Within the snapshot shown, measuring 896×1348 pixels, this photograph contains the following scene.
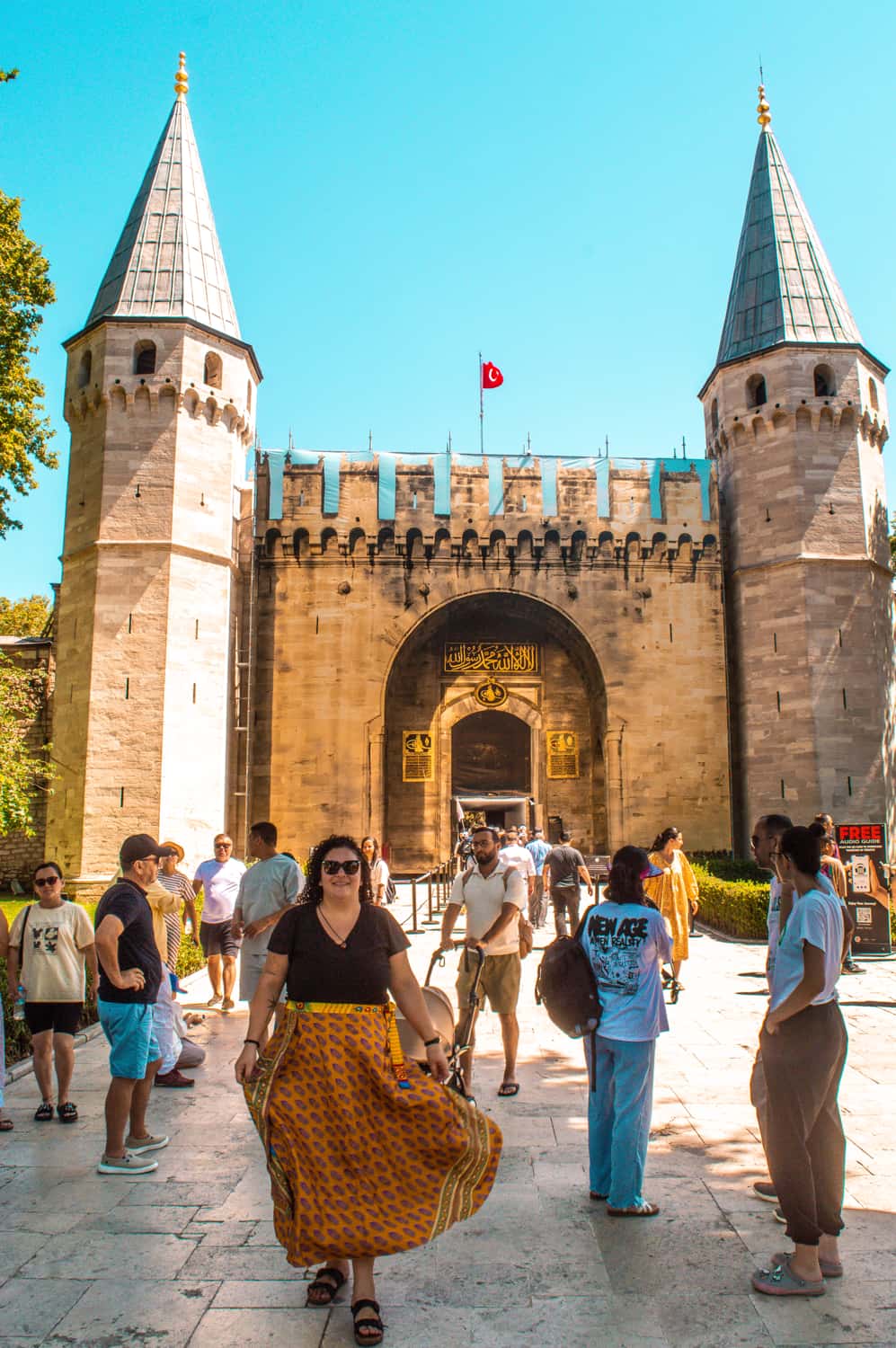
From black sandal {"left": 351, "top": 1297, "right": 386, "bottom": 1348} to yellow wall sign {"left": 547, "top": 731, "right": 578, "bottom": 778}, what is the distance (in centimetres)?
1869

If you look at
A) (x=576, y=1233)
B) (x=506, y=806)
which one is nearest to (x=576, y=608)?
(x=506, y=806)

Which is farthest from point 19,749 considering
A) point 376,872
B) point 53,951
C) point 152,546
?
point 53,951

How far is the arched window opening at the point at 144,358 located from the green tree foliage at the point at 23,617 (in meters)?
15.4

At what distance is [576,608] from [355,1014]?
1806 centimetres

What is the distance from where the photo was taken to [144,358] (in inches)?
742

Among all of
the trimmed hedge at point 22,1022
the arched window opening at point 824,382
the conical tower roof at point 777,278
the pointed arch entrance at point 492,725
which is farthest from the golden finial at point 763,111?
the trimmed hedge at point 22,1022

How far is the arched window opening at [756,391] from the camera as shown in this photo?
20531 millimetres

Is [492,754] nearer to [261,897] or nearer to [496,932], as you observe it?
[261,897]

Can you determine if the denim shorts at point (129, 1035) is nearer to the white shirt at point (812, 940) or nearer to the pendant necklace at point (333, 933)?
the pendant necklace at point (333, 933)

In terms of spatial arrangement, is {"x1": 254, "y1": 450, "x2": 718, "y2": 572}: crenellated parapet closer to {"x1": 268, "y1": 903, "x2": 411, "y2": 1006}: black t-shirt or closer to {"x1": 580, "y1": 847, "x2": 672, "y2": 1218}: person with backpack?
{"x1": 580, "y1": 847, "x2": 672, "y2": 1218}: person with backpack

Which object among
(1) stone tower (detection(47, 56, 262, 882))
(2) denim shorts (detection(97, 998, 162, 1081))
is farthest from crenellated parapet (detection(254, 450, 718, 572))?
(2) denim shorts (detection(97, 998, 162, 1081))

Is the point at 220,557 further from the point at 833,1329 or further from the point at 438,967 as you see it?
the point at 833,1329

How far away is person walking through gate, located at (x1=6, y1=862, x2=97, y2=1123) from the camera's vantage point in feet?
18.3

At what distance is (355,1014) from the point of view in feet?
11.0
